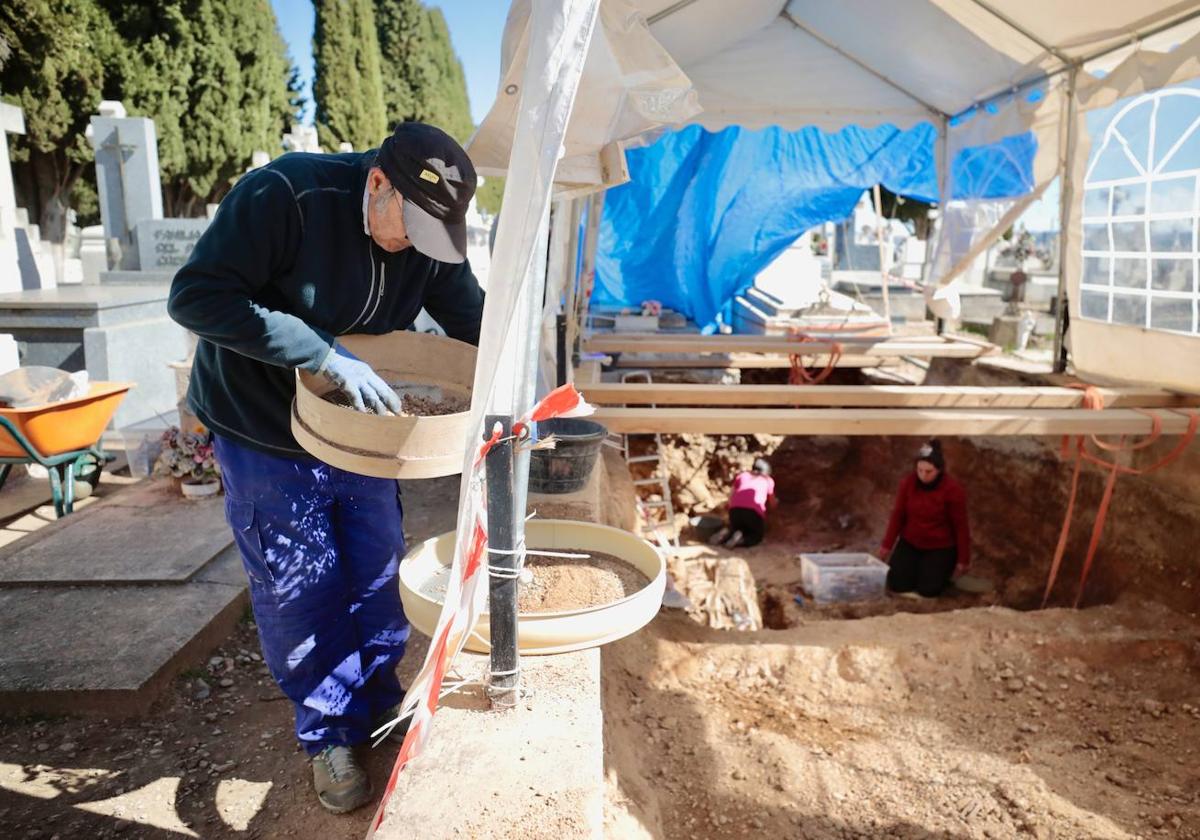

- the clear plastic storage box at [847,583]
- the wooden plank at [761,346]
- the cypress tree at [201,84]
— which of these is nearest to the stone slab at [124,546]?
the wooden plank at [761,346]

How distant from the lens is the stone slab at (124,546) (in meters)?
3.27

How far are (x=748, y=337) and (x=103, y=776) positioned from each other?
5.45 m

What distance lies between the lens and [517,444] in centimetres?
160

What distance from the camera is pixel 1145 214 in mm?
4637

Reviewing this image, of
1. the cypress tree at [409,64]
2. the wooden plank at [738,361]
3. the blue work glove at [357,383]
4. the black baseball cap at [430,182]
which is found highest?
the cypress tree at [409,64]

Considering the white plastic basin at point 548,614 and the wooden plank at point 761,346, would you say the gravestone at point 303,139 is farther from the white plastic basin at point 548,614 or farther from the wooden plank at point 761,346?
the white plastic basin at point 548,614

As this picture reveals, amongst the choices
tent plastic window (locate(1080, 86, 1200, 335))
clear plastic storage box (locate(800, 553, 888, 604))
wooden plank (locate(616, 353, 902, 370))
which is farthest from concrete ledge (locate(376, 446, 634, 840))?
wooden plank (locate(616, 353, 902, 370))

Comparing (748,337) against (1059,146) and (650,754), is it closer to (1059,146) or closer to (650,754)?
(1059,146)

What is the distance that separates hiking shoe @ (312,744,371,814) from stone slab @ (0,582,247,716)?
841mm

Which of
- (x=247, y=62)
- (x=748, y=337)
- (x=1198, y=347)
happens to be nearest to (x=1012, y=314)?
(x=748, y=337)

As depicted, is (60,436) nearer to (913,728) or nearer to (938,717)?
(913,728)

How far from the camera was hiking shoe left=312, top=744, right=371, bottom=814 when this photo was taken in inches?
82.0

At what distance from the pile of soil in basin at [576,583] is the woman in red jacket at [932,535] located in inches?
146

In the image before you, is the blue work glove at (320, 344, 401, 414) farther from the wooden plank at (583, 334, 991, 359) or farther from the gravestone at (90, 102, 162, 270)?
the gravestone at (90, 102, 162, 270)
